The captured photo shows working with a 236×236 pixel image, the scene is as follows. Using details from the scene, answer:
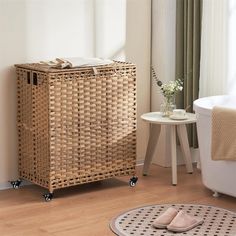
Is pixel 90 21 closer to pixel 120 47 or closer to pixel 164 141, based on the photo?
pixel 120 47

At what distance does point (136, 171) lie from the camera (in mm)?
5574

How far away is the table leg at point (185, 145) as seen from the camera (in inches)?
209

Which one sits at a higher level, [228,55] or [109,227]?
[228,55]

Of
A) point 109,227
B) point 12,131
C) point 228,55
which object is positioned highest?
point 228,55

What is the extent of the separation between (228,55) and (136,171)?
1.19 metres

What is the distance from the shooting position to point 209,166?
4762 millimetres

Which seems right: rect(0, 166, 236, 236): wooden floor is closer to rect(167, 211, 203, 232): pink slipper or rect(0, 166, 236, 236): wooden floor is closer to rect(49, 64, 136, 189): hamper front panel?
rect(49, 64, 136, 189): hamper front panel

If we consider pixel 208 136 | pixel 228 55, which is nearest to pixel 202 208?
pixel 208 136

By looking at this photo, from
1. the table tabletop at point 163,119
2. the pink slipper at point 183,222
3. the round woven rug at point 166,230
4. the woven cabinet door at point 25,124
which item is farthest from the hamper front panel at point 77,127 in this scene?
the pink slipper at point 183,222

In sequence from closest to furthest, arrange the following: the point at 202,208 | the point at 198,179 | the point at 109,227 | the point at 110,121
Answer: the point at 109,227, the point at 202,208, the point at 110,121, the point at 198,179

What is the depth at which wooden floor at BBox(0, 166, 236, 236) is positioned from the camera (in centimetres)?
418

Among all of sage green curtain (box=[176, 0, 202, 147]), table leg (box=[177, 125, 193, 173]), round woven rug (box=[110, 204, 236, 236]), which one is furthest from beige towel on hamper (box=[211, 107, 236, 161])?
sage green curtain (box=[176, 0, 202, 147])

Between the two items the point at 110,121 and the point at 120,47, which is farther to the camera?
the point at 120,47

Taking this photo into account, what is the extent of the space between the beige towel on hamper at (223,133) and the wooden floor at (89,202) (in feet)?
1.21
